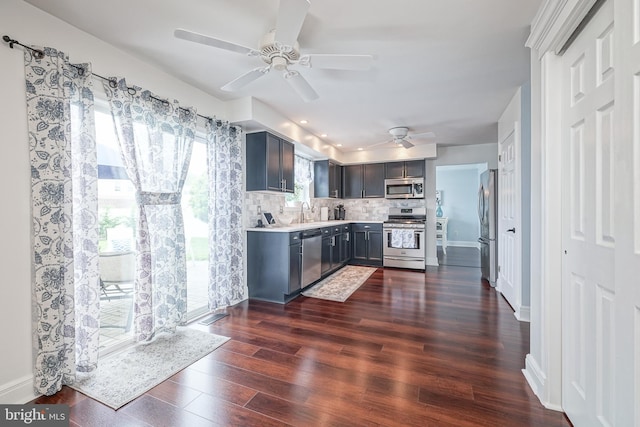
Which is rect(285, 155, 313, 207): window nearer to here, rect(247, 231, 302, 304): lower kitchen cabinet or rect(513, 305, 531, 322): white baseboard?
rect(247, 231, 302, 304): lower kitchen cabinet

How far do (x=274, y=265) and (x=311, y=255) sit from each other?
74cm

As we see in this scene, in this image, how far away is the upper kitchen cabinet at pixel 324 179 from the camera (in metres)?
5.73

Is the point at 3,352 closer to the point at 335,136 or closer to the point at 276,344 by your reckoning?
the point at 276,344

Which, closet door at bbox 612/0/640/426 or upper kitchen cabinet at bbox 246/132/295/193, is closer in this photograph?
closet door at bbox 612/0/640/426

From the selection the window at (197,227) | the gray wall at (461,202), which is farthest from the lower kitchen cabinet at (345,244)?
the gray wall at (461,202)

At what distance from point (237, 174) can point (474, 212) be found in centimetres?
776

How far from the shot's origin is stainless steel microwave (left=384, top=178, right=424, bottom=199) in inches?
226

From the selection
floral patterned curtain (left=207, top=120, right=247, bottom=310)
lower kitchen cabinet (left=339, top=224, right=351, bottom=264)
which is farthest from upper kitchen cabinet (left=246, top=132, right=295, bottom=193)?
lower kitchen cabinet (left=339, top=224, right=351, bottom=264)

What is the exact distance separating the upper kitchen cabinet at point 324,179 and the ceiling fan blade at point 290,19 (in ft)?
13.2

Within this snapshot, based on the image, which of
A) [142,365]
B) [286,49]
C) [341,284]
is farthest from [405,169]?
[142,365]

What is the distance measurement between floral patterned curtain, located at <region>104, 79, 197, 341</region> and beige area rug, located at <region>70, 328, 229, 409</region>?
0.17 metres

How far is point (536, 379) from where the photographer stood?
69.9 inches

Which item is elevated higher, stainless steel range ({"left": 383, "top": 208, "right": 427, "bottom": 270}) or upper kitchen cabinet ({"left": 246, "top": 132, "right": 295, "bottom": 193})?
upper kitchen cabinet ({"left": 246, "top": 132, "right": 295, "bottom": 193})

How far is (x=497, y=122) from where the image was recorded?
4.15 metres
